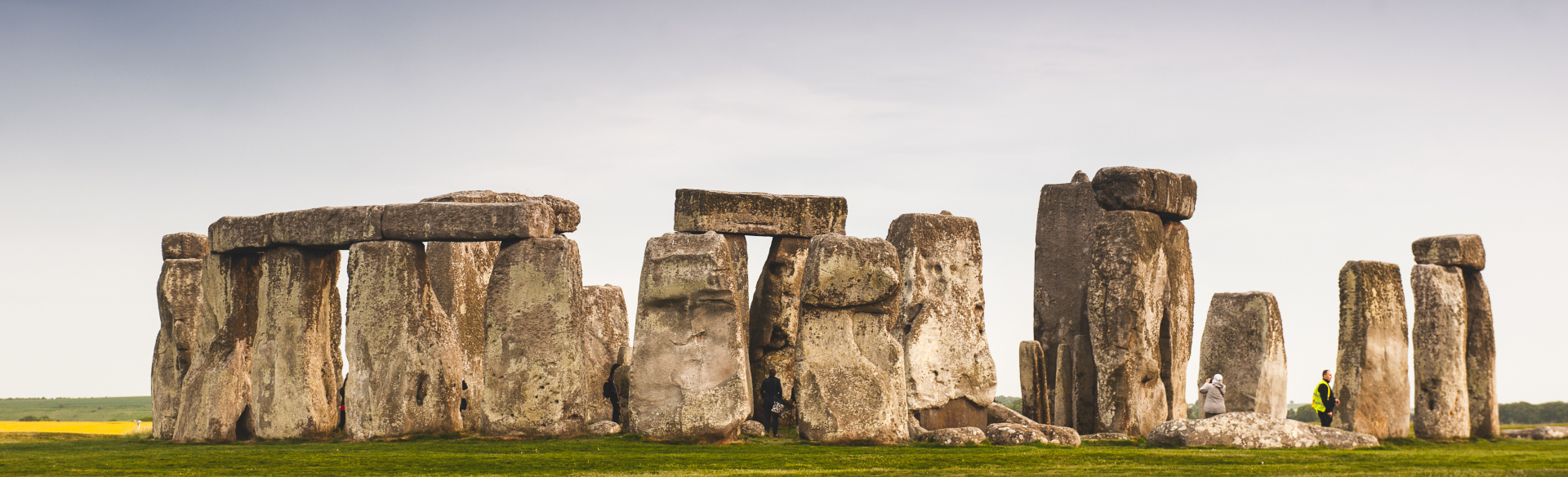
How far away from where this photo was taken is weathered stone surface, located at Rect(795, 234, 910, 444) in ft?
46.6

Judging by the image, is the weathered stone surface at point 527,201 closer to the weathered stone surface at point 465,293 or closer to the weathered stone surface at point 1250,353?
the weathered stone surface at point 465,293

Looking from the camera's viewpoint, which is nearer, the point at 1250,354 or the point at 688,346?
the point at 688,346

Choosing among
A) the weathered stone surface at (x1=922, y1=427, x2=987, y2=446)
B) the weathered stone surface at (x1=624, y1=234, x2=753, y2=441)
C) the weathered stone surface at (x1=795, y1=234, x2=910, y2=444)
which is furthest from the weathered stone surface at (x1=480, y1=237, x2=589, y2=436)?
the weathered stone surface at (x1=922, y1=427, x2=987, y2=446)

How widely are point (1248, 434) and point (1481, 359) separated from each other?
A: 6.87m

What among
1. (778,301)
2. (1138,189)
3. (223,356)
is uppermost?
(1138,189)

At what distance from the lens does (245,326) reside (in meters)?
18.9

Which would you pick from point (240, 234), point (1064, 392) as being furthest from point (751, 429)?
point (240, 234)

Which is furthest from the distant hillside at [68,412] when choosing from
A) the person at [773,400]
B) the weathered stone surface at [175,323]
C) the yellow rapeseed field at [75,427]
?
the person at [773,400]

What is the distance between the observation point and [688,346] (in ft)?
48.4

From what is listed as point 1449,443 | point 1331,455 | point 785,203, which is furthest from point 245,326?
point 1449,443

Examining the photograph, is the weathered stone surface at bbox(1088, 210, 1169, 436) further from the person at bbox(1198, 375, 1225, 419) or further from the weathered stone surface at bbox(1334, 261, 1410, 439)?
the weathered stone surface at bbox(1334, 261, 1410, 439)

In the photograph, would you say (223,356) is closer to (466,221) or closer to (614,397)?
(466,221)

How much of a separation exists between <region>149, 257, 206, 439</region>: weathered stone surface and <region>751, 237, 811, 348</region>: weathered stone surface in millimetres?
8584

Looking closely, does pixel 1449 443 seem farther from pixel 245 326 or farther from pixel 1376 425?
pixel 245 326
